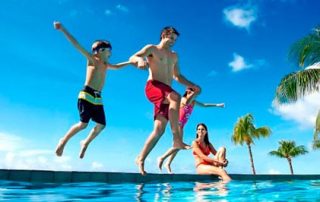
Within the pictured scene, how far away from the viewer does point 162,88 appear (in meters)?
6.80

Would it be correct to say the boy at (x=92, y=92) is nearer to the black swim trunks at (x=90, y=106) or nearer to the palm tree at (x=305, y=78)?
the black swim trunks at (x=90, y=106)

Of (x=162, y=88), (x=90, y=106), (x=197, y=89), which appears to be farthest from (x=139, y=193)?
(x=90, y=106)

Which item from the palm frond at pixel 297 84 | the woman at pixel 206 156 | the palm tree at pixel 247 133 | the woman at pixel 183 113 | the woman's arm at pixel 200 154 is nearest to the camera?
the woman at pixel 206 156

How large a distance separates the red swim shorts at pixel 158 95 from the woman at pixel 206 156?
226cm

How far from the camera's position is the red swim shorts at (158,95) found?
672cm

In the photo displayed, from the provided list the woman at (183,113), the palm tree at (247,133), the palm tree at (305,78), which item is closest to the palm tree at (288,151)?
the palm tree at (247,133)

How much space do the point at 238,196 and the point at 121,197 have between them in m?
1.44

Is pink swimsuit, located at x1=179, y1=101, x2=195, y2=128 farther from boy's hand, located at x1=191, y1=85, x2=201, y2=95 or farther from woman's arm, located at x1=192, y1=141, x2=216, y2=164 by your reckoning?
boy's hand, located at x1=191, y1=85, x2=201, y2=95

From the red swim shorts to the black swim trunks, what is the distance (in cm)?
148

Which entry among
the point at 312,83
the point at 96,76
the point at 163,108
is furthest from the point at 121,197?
the point at 312,83

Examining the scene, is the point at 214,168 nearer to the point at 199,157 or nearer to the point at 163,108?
the point at 199,157

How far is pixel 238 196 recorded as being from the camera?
4918mm

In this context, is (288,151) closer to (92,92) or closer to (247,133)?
(247,133)

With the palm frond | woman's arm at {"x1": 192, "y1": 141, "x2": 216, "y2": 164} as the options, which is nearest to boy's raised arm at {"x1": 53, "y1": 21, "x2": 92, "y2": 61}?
woman's arm at {"x1": 192, "y1": 141, "x2": 216, "y2": 164}
